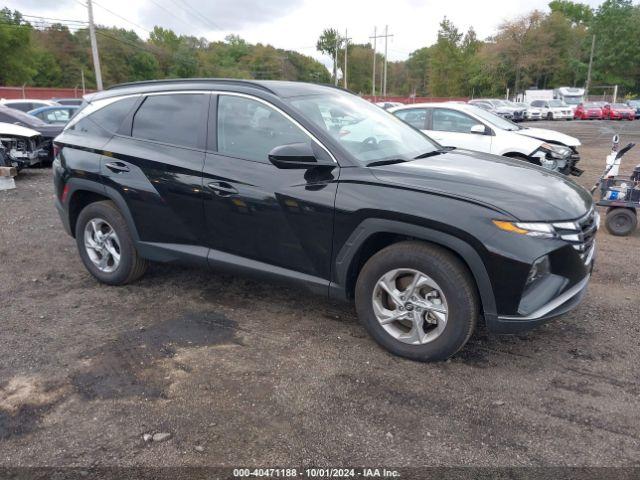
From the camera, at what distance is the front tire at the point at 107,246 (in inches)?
177

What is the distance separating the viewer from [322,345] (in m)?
3.61

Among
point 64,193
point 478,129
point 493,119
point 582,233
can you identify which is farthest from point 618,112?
point 64,193

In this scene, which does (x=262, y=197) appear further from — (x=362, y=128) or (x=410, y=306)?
(x=410, y=306)

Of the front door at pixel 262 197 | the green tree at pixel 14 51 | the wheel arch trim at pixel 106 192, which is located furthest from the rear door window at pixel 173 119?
the green tree at pixel 14 51

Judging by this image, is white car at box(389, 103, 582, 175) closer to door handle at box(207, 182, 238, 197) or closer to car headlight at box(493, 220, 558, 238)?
door handle at box(207, 182, 238, 197)

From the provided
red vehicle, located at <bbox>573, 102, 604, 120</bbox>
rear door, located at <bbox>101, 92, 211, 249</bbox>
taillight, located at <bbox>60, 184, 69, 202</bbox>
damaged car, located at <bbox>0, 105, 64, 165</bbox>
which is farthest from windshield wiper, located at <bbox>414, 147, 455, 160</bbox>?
red vehicle, located at <bbox>573, 102, 604, 120</bbox>

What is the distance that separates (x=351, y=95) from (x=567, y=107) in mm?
39160

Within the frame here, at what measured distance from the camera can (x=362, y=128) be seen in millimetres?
3986

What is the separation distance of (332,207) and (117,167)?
206cm

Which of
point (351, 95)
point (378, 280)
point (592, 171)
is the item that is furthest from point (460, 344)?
Answer: point (592, 171)

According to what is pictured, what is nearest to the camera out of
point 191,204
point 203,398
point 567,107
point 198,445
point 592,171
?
point 198,445

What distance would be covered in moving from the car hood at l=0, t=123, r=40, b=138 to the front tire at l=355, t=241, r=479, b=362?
1011 cm

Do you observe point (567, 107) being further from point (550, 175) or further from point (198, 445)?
point (198, 445)

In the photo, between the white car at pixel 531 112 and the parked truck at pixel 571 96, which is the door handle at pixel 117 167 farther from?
the parked truck at pixel 571 96
